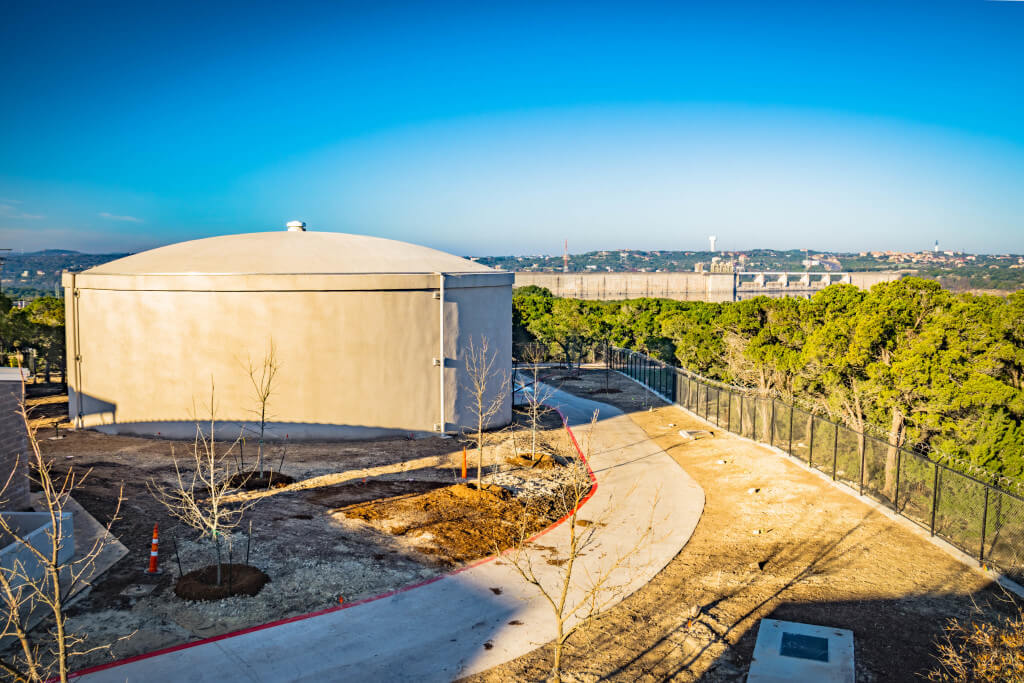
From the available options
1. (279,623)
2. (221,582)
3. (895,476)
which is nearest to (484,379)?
(895,476)

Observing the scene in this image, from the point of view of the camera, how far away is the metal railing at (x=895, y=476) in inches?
601

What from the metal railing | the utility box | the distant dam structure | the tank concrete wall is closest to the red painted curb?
the utility box

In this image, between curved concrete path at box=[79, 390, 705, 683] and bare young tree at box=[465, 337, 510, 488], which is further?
bare young tree at box=[465, 337, 510, 488]

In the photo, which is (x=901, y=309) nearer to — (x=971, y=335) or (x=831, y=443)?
(x=971, y=335)

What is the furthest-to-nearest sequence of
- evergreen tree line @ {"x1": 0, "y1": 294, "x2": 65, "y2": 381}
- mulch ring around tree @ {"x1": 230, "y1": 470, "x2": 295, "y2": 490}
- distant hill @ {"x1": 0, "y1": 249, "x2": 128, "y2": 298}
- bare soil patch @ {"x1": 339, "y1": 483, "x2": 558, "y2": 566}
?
1. distant hill @ {"x1": 0, "y1": 249, "x2": 128, "y2": 298}
2. evergreen tree line @ {"x1": 0, "y1": 294, "x2": 65, "y2": 381}
3. mulch ring around tree @ {"x1": 230, "y1": 470, "x2": 295, "y2": 490}
4. bare soil patch @ {"x1": 339, "y1": 483, "x2": 558, "y2": 566}

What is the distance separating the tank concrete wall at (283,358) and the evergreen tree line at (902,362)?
15.7m

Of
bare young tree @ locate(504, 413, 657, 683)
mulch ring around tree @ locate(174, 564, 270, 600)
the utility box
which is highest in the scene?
mulch ring around tree @ locate(174, 564, 270, 600)

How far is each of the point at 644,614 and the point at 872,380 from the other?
679 inches

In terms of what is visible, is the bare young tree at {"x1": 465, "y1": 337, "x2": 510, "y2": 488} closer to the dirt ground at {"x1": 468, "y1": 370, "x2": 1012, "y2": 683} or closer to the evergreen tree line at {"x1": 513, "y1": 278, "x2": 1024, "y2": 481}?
the dirt ground at {"x1": 468, "y1": 370, "x2": 1012, "y2": 683}

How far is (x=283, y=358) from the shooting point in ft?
89.2

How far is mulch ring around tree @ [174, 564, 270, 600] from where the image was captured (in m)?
13.2

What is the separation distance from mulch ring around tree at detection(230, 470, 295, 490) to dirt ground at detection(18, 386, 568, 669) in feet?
1.43

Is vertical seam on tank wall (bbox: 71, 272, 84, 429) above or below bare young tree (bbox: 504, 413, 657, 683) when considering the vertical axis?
above

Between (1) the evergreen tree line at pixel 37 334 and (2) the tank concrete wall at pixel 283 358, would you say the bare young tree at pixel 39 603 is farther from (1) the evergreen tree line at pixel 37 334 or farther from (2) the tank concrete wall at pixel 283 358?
(1) the evergreen tree line at pixel 37 334
